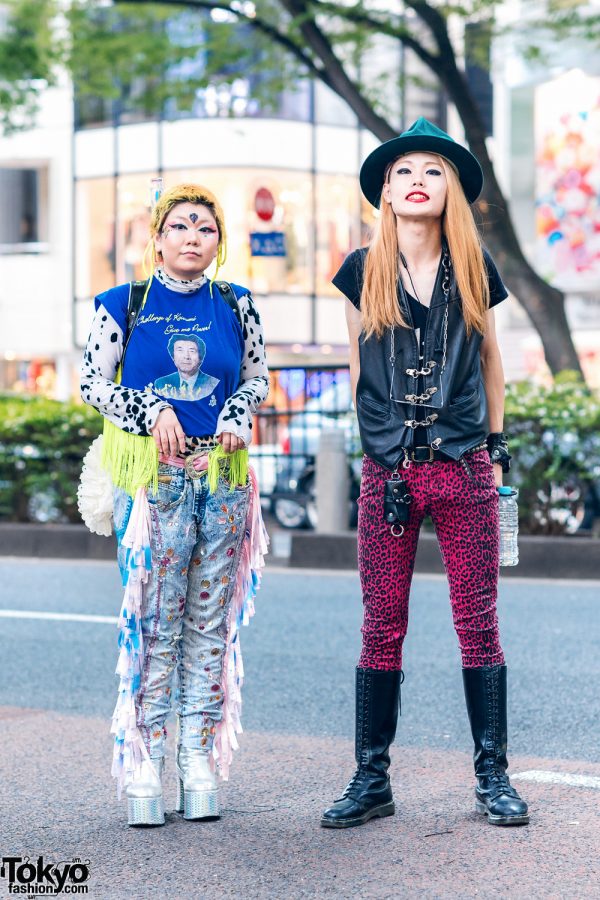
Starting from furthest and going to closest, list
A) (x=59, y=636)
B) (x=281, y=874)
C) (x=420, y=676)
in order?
(x=59, y=636), (x=420, y=676), (x=281, y=874)

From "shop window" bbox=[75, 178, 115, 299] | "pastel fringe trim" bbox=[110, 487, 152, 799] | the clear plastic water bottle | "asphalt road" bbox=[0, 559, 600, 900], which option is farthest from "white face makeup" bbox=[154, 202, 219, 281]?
"shop window" bbox=[75, 178, 115, 299]

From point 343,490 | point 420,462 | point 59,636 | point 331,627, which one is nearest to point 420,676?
point 331,627

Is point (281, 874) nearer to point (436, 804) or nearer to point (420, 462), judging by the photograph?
point (436, 804)

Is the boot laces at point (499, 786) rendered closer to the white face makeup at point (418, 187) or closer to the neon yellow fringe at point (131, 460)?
the neon yellow fringe at point (131, 460)

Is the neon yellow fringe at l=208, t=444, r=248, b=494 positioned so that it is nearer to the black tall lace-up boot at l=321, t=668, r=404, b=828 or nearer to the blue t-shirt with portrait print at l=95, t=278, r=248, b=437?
the blue t-shirt with portrait print at l=95, t=278, r=248, b=437

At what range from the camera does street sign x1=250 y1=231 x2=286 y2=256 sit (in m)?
16.4

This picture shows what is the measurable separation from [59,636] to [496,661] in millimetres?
4393

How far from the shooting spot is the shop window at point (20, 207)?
3425 cm

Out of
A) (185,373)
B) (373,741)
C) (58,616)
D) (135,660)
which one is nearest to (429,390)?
(185,373)

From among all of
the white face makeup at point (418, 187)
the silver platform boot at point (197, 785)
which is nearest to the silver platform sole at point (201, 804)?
the silver platform boot at point (197, 785)

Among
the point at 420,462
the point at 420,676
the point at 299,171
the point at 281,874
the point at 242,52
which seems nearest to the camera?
the point at 281,874

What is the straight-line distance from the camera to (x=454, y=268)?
4.31 m

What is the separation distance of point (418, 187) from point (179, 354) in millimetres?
864

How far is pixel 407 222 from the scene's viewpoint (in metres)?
4.34
